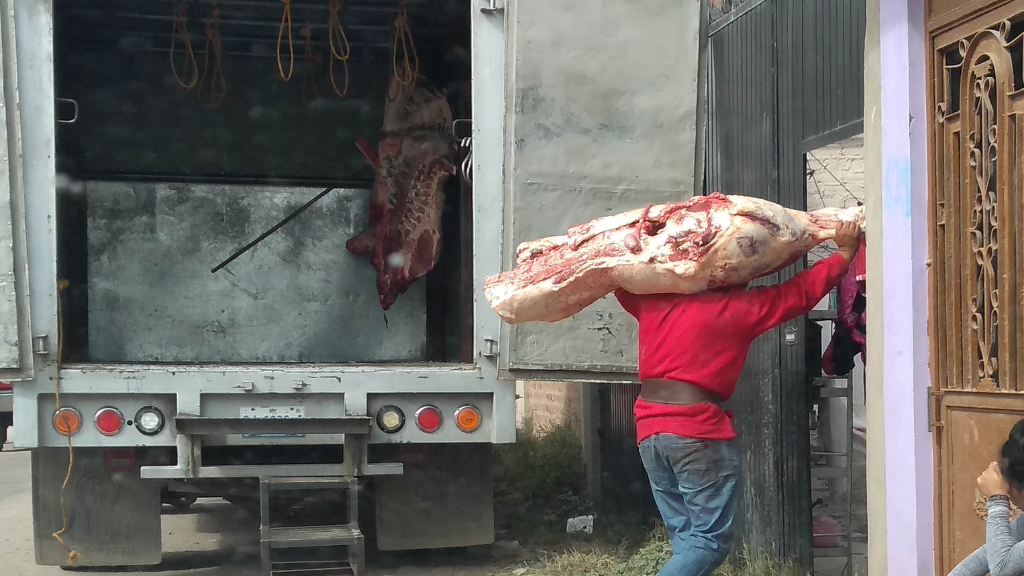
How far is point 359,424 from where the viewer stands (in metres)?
5.44

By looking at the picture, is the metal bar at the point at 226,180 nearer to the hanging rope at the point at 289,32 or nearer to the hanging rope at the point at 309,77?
the hanging rope at the point at 309,77

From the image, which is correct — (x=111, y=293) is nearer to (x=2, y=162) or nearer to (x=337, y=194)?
(x=337, y=194)

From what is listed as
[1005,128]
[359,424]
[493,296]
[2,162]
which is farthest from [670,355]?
[2,162]

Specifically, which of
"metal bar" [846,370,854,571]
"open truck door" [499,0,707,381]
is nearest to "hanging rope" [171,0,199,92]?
"open truck door" [499,0,707,381]

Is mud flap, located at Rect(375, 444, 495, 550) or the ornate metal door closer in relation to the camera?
the ornate metal door

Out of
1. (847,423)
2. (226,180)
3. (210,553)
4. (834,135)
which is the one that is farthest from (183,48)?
(847,423)

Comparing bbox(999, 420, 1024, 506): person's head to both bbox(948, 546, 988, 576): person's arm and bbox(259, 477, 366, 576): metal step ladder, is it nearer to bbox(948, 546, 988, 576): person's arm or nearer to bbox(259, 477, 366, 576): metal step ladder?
bbox(948, 546, 988, 576): person's arm

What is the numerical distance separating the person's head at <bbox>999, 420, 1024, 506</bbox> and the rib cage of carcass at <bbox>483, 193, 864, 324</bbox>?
3.29ft

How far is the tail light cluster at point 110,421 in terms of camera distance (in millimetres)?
5340

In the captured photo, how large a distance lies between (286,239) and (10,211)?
271 centimetres

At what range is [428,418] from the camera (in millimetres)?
5613

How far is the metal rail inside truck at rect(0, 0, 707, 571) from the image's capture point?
5.36 metres

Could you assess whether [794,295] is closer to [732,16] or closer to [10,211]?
[732,16]

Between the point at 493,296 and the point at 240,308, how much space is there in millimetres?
3751
